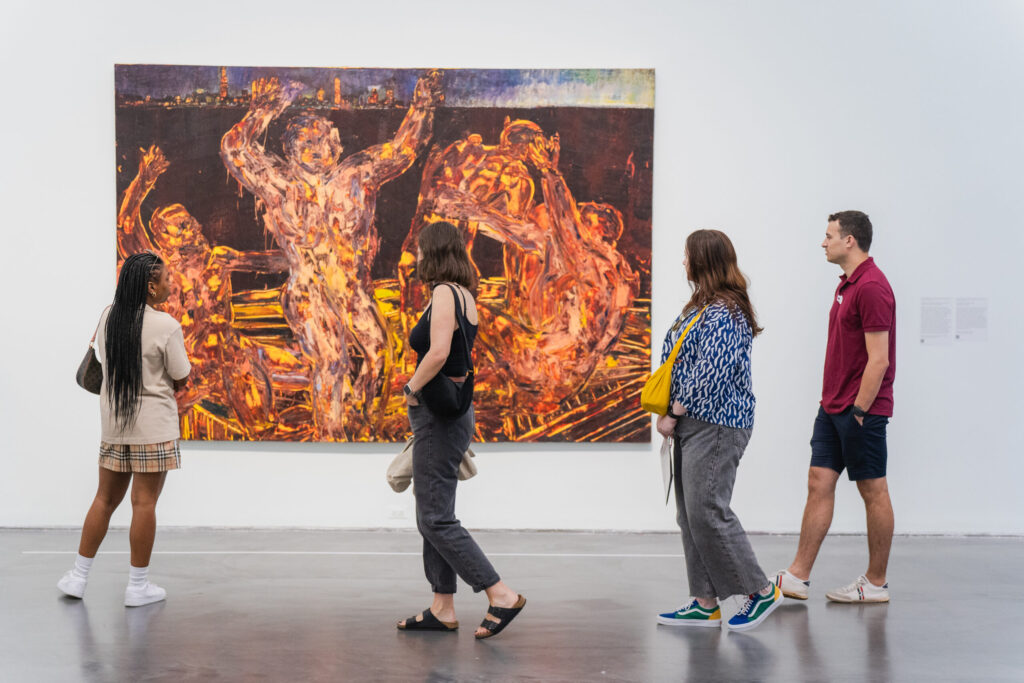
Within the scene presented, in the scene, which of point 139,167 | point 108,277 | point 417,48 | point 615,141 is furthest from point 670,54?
point 108,277

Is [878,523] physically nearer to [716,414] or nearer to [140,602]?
[716,414]

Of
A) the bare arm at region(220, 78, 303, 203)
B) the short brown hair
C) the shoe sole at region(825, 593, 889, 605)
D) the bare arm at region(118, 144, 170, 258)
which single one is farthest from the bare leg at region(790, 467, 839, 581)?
the bare arm at region(118, 144, 170, 258)

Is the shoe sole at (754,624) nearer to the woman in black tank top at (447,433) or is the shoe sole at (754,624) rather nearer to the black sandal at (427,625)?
the woman in black tank top at (447,433)

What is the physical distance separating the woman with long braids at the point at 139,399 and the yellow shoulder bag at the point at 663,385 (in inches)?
75.3

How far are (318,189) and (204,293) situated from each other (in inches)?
35.1

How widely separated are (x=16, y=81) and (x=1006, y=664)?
18.6 feet

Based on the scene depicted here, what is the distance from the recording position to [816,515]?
A: 3.95m

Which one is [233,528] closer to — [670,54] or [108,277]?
[108,277]

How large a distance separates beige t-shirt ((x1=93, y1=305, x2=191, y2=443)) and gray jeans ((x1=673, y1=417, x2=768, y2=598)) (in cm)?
210

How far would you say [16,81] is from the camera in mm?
5219

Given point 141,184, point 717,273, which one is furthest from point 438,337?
point 141,184

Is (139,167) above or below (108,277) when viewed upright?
above

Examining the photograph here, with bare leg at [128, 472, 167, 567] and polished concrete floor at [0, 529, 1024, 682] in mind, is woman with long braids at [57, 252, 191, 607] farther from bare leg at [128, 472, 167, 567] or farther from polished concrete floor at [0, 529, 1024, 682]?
polished concrete floor at [0, 529, 1024, 682]

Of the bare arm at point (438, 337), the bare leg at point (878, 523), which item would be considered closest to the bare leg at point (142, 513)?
the bare arm at point (438, 337)
